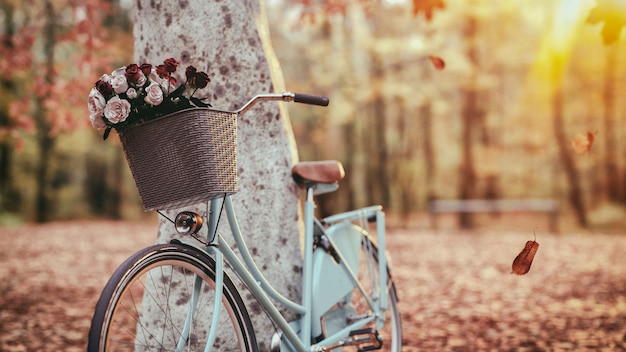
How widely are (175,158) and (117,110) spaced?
0.25 metres

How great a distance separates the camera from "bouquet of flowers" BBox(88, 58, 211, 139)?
2244mm

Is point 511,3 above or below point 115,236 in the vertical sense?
above

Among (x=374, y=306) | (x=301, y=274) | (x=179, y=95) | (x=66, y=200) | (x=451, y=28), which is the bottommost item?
(x=66, y=200)

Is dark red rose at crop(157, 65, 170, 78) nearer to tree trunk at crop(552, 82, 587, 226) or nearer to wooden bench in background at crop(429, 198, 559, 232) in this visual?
wooden bench in background at crop(429, 198, 559, 232)

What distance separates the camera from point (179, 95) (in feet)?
7.79

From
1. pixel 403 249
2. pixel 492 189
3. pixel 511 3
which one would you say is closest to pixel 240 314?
pixel 403 249

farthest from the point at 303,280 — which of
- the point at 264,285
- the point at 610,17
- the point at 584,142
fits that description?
the point at 610,17

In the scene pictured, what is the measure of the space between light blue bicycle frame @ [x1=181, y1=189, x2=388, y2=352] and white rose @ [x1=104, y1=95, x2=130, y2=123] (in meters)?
0.54

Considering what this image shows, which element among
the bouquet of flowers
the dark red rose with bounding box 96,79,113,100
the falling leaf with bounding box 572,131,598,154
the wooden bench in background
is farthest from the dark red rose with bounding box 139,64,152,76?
the wooden bench in background

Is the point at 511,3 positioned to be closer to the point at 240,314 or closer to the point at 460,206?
the point at 460,206

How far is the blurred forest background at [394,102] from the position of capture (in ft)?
44.6

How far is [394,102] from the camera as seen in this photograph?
23109 millimetres

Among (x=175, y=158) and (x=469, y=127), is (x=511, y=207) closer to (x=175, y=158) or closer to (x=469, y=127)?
(x=469, y=127)

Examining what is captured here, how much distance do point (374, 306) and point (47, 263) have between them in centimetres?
824
